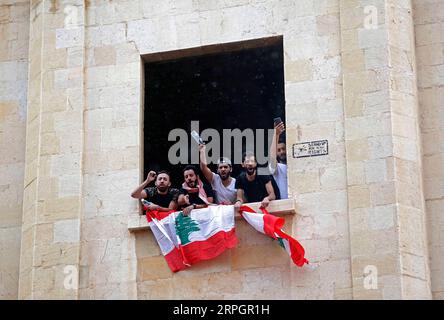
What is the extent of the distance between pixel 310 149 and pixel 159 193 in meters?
2.83

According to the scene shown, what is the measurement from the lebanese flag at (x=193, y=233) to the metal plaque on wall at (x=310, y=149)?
4.99ft

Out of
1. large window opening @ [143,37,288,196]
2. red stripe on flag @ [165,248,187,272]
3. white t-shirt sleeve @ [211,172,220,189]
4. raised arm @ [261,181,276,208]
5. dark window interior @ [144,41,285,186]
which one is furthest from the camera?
dark window interior @ [144,41,285,186]

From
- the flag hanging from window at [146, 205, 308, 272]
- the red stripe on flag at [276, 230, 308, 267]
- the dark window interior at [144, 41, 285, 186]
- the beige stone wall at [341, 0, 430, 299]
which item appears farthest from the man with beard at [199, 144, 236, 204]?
the beige stone wall at [341, 0, 430, 299]

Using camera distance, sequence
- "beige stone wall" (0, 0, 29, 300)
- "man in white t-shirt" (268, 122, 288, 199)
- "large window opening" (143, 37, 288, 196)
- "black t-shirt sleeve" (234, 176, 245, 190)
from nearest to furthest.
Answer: "man in white t-shirt" (268, 122, 288, 199), "black t-shirt sleeve" (234, 176, 245, 190), "beige stone wall" (0, 0, 29, 300), "large window opening" (143, 37, 288, 196)

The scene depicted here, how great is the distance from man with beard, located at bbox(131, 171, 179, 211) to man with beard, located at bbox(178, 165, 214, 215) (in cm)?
17

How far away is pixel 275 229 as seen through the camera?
27688mm

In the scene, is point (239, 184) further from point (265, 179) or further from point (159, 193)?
point (159, 193)

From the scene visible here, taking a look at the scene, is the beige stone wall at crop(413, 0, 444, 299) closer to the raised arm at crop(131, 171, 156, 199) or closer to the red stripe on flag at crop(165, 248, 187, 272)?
the red stripe on flag at crop(165, 248, 187, 272)

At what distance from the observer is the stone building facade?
1086 inches

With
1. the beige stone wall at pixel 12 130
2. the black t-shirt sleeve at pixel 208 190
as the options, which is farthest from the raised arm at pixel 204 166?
the beige stone wall at pixel 12 130

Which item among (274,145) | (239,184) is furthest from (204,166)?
(274,145)

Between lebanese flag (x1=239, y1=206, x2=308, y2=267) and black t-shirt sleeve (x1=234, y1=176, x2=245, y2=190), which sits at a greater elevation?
black t-shirt sleeve (x1=234, y1=176, x2=245, y2=190)

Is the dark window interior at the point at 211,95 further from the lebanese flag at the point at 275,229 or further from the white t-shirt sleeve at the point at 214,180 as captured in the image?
the lebanese flag at the point at 275,229
